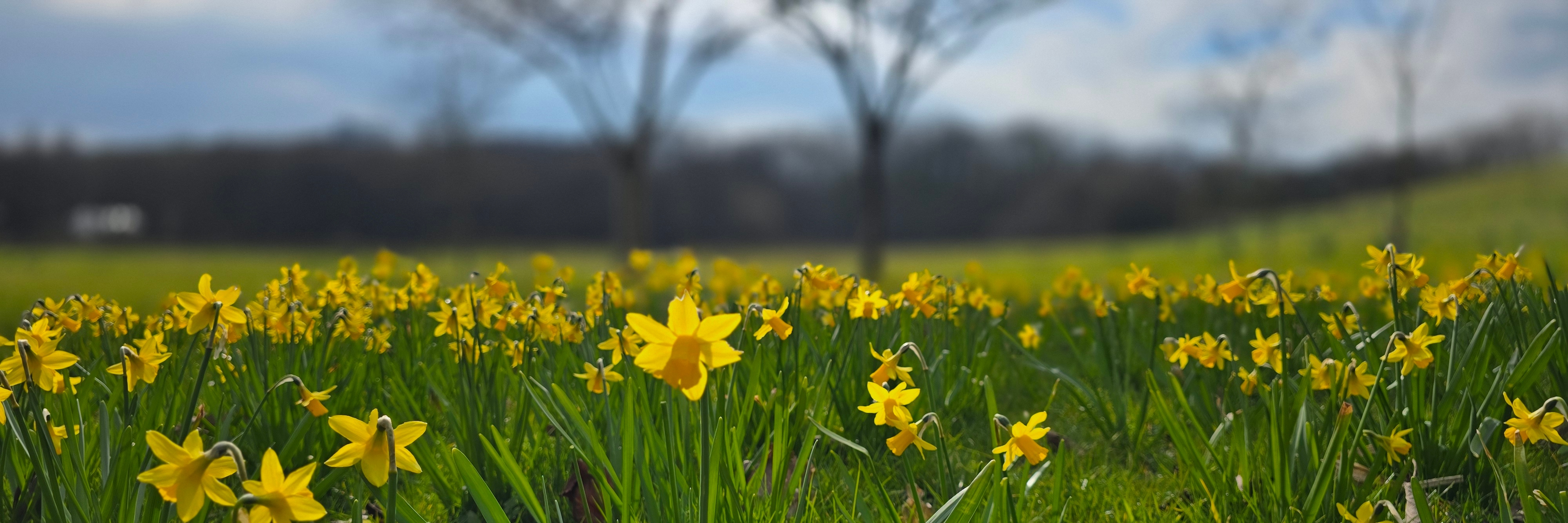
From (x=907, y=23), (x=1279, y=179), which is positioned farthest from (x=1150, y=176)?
(x=907, y=23)

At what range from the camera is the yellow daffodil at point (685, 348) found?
3.11 feet

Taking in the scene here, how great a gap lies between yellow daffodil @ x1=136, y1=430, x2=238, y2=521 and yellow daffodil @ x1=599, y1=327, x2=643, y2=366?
0.59m

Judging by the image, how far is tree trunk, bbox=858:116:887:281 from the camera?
49.1ft

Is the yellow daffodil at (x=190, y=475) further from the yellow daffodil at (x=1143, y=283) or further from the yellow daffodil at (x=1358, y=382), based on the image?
the yellow daffodil at (x=1143, y=283)

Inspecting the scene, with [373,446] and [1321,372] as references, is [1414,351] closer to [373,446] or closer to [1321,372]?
[1321,372]

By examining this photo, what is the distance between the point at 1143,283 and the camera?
8.22 feet

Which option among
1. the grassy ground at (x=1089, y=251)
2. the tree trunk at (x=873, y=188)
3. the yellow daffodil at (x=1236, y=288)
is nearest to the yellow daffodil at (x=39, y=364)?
the yellow daffodil at (x=1236, y=288)

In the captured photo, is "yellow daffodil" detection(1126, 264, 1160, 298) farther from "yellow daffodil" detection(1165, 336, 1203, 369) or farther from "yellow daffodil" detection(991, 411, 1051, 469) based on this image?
"yellow daffodil" detection(991, 411, 1051, 469)

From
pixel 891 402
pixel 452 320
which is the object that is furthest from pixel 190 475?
pixel 452 320

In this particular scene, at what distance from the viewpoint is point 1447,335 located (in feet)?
7.32

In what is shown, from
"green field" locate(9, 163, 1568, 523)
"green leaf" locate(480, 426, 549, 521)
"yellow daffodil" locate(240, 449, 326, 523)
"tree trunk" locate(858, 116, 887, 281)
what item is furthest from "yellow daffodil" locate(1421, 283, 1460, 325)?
"tree trunk" locate(858, 116, 887, 281)

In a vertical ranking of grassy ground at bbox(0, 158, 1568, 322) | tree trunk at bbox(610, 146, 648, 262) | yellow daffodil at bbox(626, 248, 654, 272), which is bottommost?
grassy ground at bbox(0, 158, 1568, 322)

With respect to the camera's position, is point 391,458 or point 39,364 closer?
point 391,458

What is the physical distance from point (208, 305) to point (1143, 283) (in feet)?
7.61
